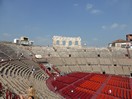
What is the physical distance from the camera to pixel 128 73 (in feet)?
181

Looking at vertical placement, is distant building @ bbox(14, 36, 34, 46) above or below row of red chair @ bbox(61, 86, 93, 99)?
above

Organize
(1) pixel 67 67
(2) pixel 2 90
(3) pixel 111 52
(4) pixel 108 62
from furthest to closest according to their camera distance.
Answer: (3) pixel 111 52
(4) pixel 108 62
(1) pixel 67 67
(2) pixel 2 90

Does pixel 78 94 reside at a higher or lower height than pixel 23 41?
lower

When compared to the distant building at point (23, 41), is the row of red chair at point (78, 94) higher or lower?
lower

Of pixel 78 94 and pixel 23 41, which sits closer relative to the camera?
pixel 78 94

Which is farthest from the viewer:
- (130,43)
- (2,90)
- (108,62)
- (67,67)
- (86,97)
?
(130,43)

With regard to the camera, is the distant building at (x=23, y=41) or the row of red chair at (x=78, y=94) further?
the distant building at (x=23, y=41)

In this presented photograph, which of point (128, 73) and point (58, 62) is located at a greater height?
point (58, 62)

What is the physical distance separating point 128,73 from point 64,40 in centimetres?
2415

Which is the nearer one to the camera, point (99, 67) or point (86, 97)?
point (86, 97)

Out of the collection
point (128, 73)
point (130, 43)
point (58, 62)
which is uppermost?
point (130, 43)

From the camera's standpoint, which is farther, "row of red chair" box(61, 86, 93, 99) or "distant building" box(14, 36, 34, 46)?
"distant building" box(14, 36, 34, 46)

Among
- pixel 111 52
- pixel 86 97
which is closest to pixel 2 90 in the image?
pixel 86 97

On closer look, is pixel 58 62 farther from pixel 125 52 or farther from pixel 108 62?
pixel 125 52
